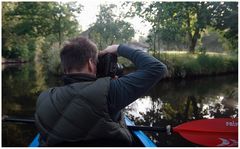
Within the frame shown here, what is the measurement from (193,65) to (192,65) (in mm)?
54

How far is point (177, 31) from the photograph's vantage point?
12969 millimetres

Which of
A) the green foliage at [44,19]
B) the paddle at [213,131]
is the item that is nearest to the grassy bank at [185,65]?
the paddle at [213,131]

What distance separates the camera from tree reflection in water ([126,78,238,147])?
5.15m

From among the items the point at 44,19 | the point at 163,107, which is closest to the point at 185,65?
the point at 163,107

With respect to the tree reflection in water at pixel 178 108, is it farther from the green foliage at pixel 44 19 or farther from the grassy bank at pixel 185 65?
the green foliage at pixel 44 19

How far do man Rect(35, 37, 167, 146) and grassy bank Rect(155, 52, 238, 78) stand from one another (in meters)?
9.54

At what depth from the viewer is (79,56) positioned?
145 cm

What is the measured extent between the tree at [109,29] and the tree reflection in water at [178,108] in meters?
5.14

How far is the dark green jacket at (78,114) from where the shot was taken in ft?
4.46

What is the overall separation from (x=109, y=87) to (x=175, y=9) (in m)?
7.27

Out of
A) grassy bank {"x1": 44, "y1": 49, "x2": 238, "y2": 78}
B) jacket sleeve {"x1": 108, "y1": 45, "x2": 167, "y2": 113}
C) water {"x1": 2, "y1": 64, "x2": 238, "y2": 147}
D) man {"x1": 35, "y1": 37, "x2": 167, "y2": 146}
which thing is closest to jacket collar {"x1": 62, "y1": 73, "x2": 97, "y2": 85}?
man {"x1": 35, "y1": 37, "x2": 167, "y2": 146}

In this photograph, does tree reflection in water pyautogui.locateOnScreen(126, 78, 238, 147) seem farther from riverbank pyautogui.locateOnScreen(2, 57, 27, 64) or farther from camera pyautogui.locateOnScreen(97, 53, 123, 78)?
riverbank pyautogui.locateOnScreen(2, 57, 27, 64)

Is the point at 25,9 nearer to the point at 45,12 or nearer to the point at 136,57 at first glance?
the point at 45,12

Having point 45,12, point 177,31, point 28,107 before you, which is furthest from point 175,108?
point 45,12
